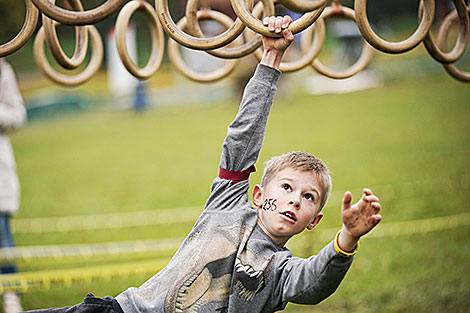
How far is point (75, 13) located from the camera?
83.9 inches

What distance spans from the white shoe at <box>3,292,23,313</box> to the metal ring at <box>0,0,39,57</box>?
247 centimetres

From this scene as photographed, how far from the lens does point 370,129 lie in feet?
41.2

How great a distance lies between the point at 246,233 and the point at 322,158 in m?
7.53

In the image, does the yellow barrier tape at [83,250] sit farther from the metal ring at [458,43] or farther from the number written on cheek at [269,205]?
the metal ring at [458,43]

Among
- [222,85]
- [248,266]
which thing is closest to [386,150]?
[248,266]

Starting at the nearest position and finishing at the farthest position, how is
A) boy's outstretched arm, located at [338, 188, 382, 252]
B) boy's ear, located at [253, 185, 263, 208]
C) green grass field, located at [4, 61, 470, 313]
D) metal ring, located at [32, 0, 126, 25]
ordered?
boy's outstretched arm, located at [338, 188, 382, 252] < metal ring, located at [32, 0, 126, 25] < boy's ear, located at [253, 185, 263, 208] < green grass field, located at [4, 61, 470, 313]

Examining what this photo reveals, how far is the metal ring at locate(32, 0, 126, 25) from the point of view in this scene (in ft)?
6.94

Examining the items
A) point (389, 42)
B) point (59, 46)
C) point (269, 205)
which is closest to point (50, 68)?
point (59, 46)

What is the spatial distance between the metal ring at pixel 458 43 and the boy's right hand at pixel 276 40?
0.88m

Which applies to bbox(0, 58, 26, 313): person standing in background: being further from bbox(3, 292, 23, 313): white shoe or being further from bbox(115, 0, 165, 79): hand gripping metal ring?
bbox(115, 0, 165, 79): hand gripping metal ring

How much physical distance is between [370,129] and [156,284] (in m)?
10.7

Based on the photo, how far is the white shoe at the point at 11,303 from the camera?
14.0ft

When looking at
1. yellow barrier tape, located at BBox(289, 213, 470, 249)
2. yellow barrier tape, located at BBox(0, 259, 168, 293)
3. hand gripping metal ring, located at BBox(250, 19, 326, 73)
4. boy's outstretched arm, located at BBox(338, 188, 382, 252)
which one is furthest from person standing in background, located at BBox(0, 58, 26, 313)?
boy's outstretched arm, located at BBox(338, 188, 382, 252)

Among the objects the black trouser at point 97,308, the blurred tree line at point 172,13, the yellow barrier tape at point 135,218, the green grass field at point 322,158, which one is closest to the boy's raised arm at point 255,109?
the black trouser at point 97,308
